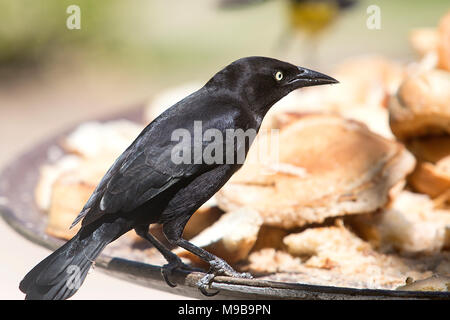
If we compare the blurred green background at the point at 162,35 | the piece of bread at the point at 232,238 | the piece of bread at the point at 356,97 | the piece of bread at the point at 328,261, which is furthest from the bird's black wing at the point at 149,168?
the blurred green background at the point at 162,35

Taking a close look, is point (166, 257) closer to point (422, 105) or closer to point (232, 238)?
point (232, 238)

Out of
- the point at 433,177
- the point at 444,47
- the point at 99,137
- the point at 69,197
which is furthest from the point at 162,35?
the point at 433,177

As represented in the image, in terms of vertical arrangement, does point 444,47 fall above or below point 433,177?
above

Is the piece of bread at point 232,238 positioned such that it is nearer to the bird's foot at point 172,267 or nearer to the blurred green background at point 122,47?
the bird's foot at point 172,267

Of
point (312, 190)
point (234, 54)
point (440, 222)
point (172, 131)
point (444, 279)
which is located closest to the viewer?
point (172, 131)

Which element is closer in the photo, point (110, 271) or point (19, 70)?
point (110, 271)
